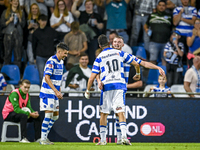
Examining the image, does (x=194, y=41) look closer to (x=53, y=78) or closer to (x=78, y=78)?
(x=78, y=78)

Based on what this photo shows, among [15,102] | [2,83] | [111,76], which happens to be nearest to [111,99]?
[111,76]

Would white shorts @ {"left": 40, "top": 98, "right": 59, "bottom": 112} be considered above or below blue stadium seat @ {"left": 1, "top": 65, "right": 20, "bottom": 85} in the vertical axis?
below

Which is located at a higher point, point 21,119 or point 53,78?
point 53,78

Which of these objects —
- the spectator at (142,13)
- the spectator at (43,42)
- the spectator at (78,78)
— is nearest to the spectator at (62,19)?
the spectator at (43,42)

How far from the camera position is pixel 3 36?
43.9ft

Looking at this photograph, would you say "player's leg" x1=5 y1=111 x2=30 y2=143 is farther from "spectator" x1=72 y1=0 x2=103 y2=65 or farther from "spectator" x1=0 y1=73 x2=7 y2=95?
"spectator" x1=72 y1=0 x2=103 y2=65

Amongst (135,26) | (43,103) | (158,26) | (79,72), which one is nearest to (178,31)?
(158,26)

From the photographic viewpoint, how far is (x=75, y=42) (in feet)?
41.8

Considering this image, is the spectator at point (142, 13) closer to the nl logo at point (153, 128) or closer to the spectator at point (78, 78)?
the spectator at point (78, 78)

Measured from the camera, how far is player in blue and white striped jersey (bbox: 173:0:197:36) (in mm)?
13281

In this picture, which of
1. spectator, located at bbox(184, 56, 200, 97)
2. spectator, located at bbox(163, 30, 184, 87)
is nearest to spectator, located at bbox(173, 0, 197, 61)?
spectator, located at bbox(163, 30, 184, 87)

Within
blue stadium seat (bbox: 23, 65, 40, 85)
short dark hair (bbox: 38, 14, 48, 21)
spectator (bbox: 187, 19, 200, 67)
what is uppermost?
short dark hair (bbox: 38, 14, 48, 21)

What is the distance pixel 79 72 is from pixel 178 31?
3.88 metres

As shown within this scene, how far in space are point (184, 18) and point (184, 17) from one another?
0.13 feet
